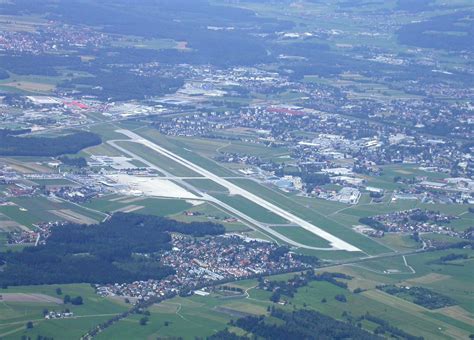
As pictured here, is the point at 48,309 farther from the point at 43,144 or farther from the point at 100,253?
the point at 43,144

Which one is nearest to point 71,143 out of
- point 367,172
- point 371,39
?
point 367,172

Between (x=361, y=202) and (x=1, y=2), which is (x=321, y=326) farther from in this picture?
(x=1, y=2)

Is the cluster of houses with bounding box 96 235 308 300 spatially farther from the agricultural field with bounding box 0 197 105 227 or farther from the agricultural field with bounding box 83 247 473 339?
the agricultural field with bounding box 0 197 105 227

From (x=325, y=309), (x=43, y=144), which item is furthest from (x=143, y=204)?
(x=325, y=309)

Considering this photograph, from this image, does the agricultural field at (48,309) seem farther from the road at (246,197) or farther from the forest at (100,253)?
the road at (246,197)

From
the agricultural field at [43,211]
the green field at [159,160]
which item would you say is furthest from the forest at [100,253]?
the green field at [159,160]
